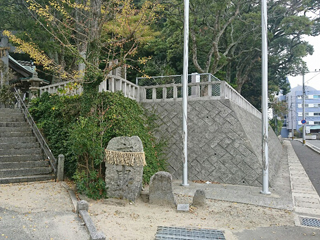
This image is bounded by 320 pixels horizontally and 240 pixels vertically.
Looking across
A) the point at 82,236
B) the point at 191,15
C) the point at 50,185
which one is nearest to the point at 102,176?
the point at 50,185

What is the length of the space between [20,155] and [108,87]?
406 cm

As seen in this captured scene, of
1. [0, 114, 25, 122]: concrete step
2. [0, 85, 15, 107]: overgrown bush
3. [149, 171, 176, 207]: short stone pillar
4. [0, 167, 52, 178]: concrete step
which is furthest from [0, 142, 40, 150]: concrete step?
[0, 85, 15, 107]: overgrown bush

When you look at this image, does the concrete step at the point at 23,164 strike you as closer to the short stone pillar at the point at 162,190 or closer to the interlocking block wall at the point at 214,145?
the short stone pillar at the point at 162,190

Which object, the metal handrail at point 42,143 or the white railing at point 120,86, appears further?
the white railing at point 120,86

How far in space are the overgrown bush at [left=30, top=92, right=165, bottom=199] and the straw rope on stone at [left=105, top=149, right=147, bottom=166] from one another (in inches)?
17.9

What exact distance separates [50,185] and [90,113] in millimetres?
2443

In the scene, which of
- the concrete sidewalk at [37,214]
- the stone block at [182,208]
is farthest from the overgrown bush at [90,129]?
the stone block at [182,208]

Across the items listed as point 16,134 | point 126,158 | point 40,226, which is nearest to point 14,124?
point 16,134

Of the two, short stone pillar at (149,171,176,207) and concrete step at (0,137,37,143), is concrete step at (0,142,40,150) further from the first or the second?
short stone pillar at (149,171,176,207)

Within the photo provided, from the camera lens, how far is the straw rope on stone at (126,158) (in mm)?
6480

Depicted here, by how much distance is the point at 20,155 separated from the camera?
8836mm

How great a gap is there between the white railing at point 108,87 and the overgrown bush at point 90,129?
0.40 m

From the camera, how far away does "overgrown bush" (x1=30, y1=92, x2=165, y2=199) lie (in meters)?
6.82

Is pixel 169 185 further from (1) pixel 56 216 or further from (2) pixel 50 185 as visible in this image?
(2) pixel 50 185
